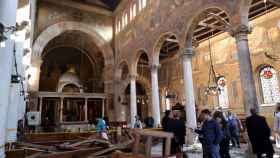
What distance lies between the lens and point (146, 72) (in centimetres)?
2272

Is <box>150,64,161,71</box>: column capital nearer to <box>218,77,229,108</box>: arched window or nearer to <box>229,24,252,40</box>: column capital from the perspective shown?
<box>218,77,229,108</box>: arched window

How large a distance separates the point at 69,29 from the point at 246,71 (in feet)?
55.5

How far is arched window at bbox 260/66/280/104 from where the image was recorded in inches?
504

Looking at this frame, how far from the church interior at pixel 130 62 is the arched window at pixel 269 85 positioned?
0.18 ft

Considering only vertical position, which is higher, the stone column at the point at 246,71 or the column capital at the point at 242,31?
the column capital at the point at 242,31

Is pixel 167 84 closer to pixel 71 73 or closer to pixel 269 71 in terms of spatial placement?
pixel 269 71

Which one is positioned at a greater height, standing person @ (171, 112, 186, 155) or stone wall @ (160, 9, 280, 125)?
stone wall @ (160, 9, 280, 125)

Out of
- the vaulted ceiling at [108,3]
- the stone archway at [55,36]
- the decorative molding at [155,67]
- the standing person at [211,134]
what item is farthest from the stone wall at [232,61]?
the standing person at [211,134]

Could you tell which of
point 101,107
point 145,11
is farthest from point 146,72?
point 145,11

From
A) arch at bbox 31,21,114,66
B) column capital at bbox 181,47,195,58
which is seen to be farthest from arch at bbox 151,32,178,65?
arch at bbox 31,21,114,66

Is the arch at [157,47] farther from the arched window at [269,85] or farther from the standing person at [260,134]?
the standing person at [260,134]

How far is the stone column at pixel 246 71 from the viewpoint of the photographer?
777cm

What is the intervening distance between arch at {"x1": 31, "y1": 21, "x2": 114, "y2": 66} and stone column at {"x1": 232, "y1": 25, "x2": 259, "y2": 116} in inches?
576

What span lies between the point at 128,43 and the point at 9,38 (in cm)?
1307
